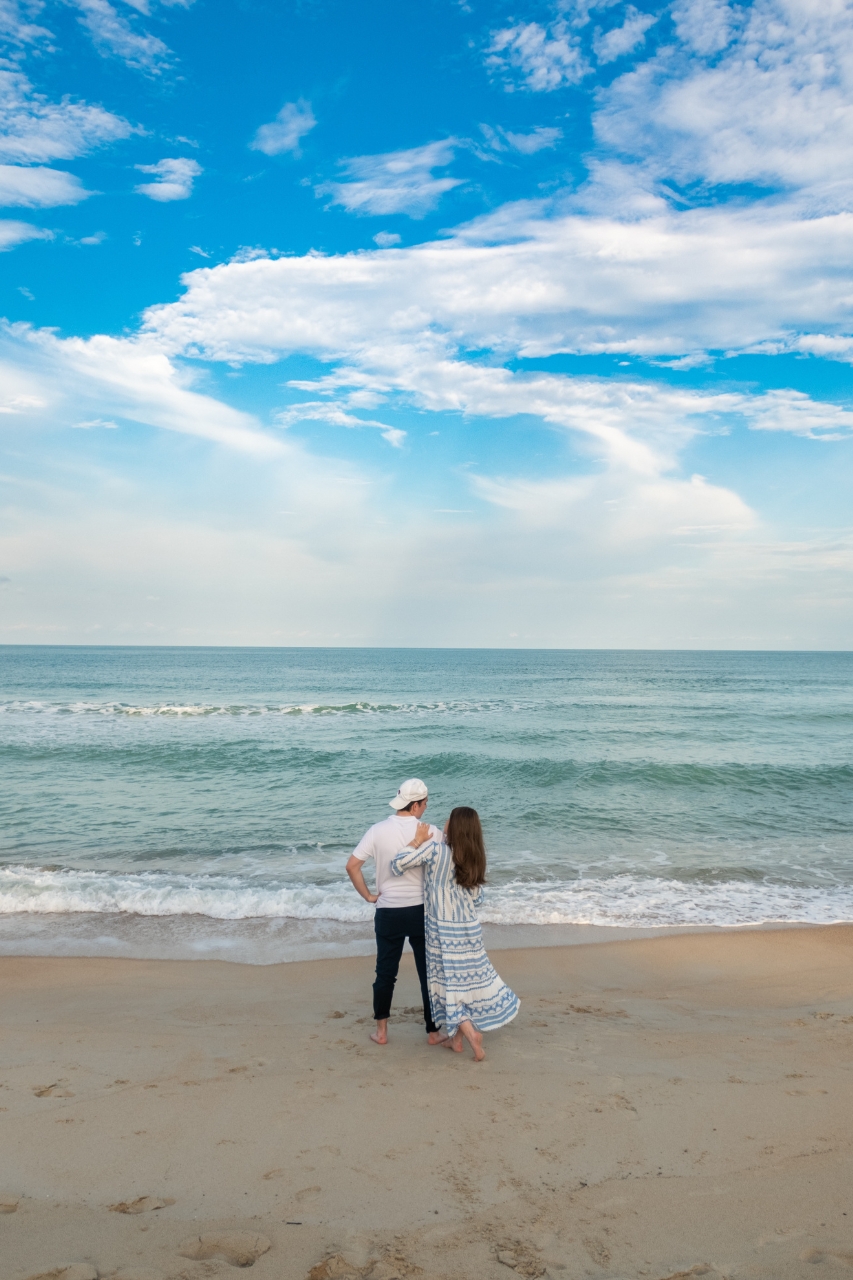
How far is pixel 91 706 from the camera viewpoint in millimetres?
35156

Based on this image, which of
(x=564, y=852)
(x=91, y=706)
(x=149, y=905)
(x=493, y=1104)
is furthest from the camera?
(x=91, y=706)

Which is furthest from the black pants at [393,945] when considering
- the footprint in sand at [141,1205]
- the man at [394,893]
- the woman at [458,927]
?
the footprint in sand at [141,1205]

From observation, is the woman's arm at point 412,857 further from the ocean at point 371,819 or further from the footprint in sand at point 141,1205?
the ocean at point 371,819

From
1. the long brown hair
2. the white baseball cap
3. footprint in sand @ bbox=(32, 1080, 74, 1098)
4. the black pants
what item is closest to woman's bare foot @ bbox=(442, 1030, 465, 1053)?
the black pants

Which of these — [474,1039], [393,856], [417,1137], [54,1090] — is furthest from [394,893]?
[54,1090]

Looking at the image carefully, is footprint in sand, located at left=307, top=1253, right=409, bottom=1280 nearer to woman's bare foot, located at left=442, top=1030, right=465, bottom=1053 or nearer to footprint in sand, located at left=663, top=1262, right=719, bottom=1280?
footprint in sand, located at left=663, top=1262, right=719, bottom=1280

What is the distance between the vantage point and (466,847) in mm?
4945

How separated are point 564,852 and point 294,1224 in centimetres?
890

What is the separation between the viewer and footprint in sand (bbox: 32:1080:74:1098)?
448cm

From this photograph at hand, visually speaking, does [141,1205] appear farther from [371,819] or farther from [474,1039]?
[371,819]

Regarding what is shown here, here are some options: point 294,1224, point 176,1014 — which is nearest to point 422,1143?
point 294,1224

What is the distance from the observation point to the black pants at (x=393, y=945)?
205 inches

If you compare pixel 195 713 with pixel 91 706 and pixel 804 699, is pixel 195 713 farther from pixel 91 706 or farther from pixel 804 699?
pixel 804 699

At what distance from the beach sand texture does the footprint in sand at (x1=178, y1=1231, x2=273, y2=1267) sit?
1 centimetres
